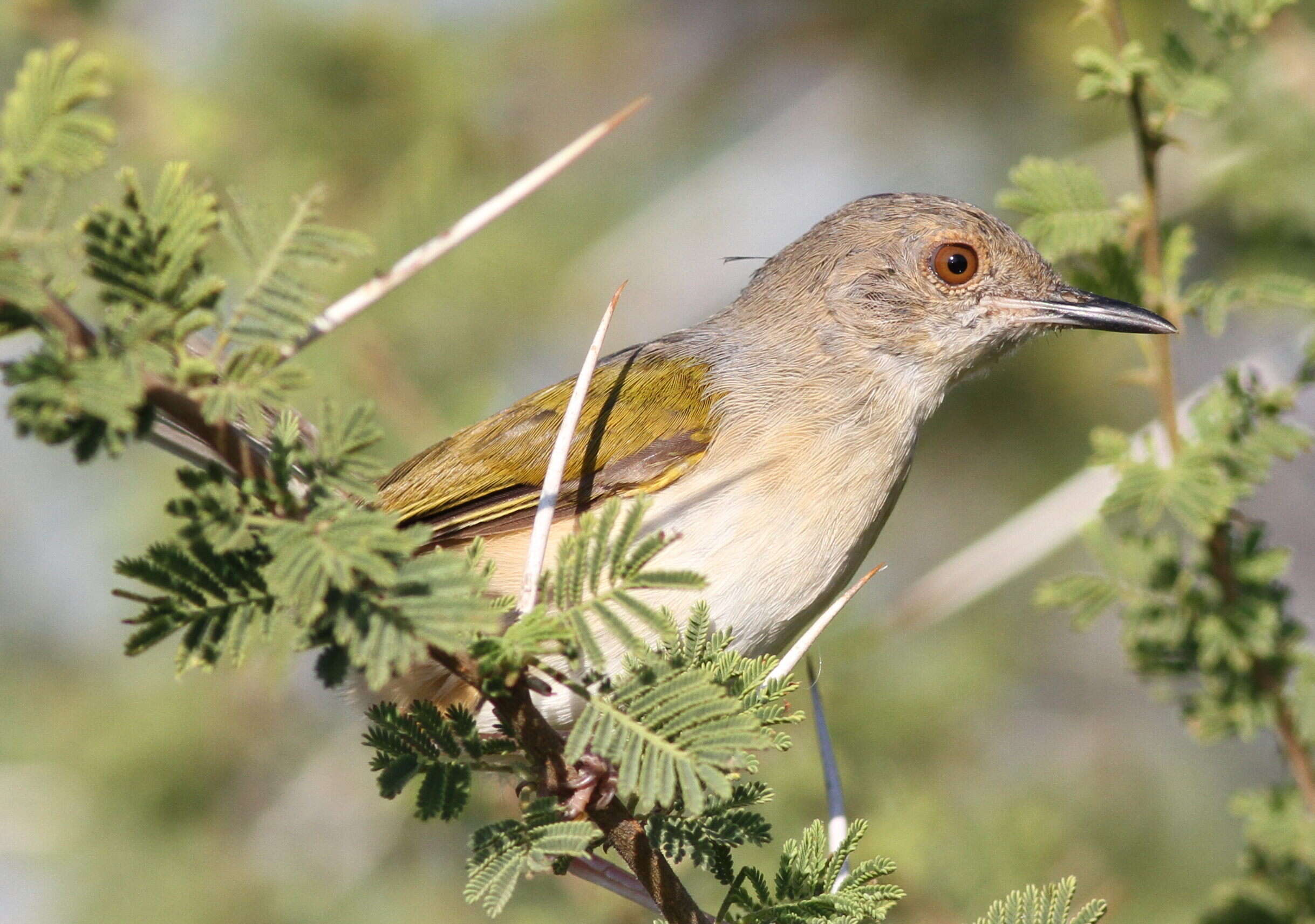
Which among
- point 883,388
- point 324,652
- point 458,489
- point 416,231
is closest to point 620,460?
point 458,489

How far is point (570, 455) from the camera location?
3754mm

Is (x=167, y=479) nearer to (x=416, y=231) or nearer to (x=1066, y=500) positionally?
(x=416, y=231)

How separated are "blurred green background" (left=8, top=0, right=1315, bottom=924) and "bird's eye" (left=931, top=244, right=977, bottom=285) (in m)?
0.76

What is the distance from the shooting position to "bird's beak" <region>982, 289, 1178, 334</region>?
140 inches

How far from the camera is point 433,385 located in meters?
5.95

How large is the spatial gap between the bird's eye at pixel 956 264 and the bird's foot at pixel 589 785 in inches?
91.7

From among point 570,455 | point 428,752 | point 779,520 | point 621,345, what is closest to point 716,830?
point 428,752

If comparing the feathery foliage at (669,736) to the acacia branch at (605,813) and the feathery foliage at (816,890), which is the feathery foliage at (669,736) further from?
the feathery foliage at (816,890)

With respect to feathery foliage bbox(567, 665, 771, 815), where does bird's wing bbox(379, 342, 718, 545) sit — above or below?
above

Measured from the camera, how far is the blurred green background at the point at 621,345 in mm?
5207

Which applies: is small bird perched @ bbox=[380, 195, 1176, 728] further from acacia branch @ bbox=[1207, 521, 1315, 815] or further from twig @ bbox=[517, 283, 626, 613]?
twig @ bbox=[517, 283, 626, 613]

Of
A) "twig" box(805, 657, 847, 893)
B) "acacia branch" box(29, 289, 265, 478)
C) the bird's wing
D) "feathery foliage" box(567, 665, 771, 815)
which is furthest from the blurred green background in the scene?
"acacia branch" box(29, 289, 265, 478)

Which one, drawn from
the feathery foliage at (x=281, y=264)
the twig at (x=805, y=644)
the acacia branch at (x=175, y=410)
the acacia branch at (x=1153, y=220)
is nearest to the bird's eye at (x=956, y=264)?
the acacia branch at (x=1153, y=220)

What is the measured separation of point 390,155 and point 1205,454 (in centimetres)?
463
